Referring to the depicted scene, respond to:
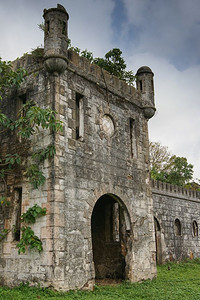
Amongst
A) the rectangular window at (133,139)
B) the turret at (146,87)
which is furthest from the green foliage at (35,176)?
the turret at (146,87)

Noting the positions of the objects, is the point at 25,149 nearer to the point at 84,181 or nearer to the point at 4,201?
the point at 4,201

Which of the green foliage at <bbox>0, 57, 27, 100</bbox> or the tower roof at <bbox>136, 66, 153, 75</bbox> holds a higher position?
the tower roof at <bbox>136, 66, 153, 75</bbox>

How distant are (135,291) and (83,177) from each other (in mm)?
3270

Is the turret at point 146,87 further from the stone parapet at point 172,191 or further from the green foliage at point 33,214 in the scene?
the green foliage at point 33,214

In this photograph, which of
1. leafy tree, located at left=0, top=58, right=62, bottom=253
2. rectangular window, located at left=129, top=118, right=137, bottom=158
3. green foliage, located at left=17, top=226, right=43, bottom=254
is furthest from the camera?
rectangular window, located at left=129, top=118, right=137, bottom=158

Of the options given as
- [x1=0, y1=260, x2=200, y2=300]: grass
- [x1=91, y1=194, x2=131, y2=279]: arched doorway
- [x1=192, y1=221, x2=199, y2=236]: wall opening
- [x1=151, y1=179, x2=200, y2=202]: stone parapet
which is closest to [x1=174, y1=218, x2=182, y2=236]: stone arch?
[x1=151, y1=179, x2=200, y2=202]: stone parapet

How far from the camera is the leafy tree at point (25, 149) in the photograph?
795 cm

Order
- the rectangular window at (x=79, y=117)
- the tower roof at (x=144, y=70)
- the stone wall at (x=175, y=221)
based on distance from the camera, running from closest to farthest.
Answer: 1. the rectangular window at (x=79, y=117)
2. the tower roof at (x=144, y=70)
3. the stone wall at (x=175, y=221)

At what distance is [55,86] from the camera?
346 inches

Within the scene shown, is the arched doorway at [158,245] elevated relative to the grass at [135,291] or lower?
elevated

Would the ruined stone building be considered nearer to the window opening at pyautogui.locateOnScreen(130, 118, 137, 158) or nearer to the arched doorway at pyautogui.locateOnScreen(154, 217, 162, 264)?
the window opening at pyautogui.locateOnScreen(130, 118, 137, 158)

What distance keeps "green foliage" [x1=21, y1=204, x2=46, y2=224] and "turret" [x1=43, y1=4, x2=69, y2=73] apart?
11.5 ft

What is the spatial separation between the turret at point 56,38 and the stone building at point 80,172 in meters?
0.03

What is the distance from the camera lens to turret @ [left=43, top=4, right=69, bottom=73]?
880 cm
